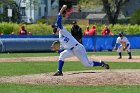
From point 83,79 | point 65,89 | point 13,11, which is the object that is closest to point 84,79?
point 83,79

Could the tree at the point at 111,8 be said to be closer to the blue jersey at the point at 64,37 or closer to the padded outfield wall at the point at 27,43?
the padded outfield wall at the point at 27,43

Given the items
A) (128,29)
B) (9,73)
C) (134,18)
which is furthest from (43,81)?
(134,18)

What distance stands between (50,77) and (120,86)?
283 centimetres

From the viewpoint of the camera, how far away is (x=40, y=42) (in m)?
34.9

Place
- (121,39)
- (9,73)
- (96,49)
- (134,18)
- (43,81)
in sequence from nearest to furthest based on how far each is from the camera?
(43,81), (9,73), (121,39), (96,49), (134,18)

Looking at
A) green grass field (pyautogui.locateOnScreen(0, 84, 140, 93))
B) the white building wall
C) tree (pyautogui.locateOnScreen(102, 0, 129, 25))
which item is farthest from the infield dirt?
the white building wall

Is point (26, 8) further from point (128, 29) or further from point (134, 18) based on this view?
point (128, 29)

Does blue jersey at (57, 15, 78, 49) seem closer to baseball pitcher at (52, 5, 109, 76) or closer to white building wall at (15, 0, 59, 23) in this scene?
baseball pitcher at (52, 5, 109, 76)

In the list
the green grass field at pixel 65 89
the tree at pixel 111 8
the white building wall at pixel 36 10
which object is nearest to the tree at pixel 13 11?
the white building wall at pixel 36 10

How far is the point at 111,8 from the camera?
244 feet

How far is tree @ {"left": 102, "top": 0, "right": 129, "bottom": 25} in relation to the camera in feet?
229

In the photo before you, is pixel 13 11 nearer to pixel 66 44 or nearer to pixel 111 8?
pixel 111 8

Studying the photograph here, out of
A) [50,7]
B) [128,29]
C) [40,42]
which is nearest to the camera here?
[40,42]

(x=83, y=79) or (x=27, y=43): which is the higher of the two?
(x=83, y=79)
